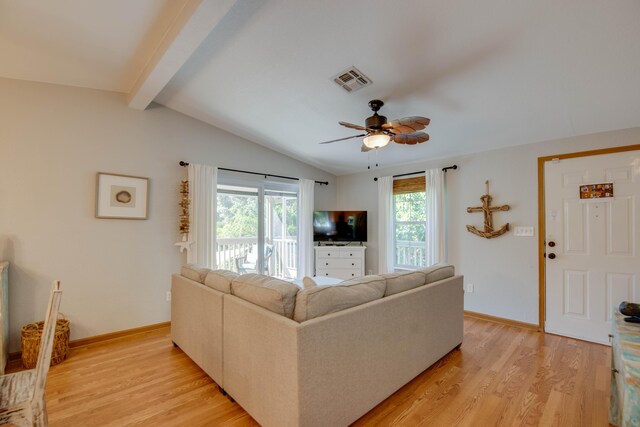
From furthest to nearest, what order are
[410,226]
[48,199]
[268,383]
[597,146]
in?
[410,226]
[597,146]
[48,199]
[268,383]

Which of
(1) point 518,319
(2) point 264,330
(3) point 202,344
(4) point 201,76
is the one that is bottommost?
(1) point 518,319

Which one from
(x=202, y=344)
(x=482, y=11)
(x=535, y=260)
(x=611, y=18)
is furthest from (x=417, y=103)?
(x=202, y=344)

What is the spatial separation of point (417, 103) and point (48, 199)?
3.78 meters

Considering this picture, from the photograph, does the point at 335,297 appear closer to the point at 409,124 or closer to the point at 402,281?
the point at 402,281

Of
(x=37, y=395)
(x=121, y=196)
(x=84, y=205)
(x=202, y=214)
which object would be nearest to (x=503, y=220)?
(x=202, y=214)

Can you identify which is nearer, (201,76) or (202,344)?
(202,344)

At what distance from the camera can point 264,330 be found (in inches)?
64.1

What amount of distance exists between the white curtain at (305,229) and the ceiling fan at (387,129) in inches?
96.7

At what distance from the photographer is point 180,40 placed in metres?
2.12

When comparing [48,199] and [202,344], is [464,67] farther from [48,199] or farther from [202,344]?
[48,199]

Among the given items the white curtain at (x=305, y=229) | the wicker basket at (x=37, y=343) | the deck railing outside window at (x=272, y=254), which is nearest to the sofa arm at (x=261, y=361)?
the wicker basket at (x=37, y=343)

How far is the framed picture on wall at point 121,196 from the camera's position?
3107 mm

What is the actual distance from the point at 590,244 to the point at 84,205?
5417mm

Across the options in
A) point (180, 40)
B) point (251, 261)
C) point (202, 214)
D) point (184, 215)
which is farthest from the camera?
point (251, 261)
